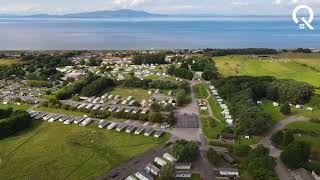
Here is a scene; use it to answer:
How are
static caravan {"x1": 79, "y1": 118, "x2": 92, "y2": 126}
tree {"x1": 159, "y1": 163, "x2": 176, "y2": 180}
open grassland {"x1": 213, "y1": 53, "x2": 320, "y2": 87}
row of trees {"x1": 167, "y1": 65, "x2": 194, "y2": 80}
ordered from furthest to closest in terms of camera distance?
open grassland {"x1": 213, "y1": 53, "x2": 320, "y2": 87}
row of trees {"x1": 167, "y1": 65, "x2": 194, "y2": 80}
static caravan {"x1": 79, "y1": 118, "x2": 92, "y2": 126}
tree {"x1": 159, "y1": 163, "x2": 176, "y2": 180}

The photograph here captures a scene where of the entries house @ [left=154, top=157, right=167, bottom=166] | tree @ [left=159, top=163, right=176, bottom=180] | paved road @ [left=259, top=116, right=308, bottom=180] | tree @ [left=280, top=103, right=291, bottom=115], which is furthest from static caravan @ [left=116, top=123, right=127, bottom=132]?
tree @ [left=280, top=103, right=291, bottom=115]

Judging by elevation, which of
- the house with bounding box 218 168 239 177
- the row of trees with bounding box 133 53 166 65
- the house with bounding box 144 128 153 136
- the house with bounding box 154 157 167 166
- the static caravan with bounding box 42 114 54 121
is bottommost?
the house with bounding box 218 168 239 177

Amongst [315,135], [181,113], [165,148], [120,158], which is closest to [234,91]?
[181,113]

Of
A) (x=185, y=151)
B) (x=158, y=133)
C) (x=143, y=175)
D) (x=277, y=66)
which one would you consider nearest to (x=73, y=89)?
(x=158, y=133)

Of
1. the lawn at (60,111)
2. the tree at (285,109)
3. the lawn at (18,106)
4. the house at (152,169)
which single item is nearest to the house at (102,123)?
the lawn at (60,111)

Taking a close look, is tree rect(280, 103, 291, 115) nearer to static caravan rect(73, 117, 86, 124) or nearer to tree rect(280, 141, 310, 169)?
tree rect(280, 141, 310, 169)

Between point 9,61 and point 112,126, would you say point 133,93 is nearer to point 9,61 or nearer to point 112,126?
point 112,126
